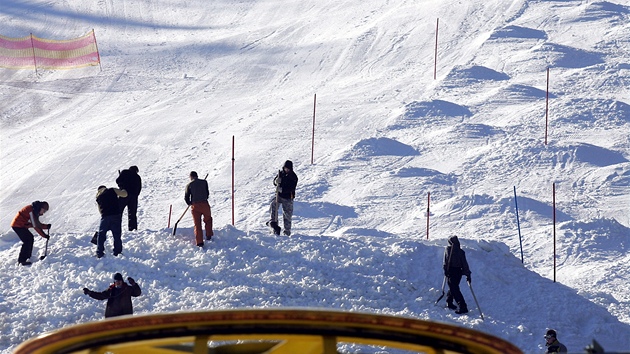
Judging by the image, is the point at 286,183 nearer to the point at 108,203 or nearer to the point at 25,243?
the point at 108,203

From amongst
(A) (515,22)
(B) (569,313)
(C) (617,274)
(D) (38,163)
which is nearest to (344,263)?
(B) (569,313)

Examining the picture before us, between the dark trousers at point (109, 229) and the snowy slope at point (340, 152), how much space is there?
208mm

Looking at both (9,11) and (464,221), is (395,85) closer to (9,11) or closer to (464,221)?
(464,221)

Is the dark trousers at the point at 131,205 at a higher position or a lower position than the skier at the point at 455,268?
higher

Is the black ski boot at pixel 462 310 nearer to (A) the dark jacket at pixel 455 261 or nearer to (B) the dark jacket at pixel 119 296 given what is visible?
(A) the dark jacket at pixel 455 261

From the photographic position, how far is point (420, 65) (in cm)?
3334

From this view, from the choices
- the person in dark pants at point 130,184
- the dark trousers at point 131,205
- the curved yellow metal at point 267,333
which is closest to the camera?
the curved yellow metal at point 267,333

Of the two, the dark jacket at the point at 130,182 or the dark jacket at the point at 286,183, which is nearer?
the dark jacket at the point at 130,182

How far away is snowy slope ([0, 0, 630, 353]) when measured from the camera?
636 inches

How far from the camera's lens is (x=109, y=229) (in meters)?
16.3

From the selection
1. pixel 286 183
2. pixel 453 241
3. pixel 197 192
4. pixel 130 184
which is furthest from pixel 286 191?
pixel 453 241

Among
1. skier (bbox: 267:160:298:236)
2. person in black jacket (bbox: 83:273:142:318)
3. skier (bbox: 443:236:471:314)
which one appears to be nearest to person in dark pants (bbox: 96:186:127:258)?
person in black jacket (bbox: 83:273:142:318)

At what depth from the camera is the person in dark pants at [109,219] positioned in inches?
647

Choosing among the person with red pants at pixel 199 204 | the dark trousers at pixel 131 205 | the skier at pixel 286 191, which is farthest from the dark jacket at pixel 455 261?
the dark trousers at pixel 131 205
